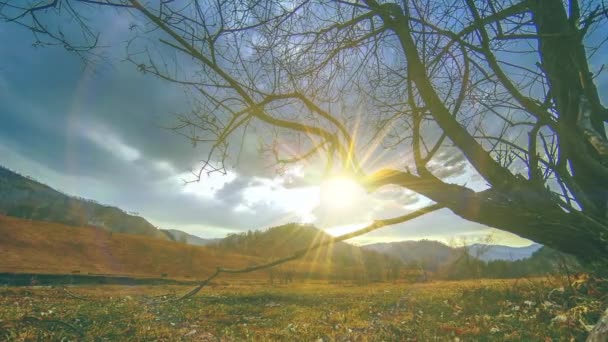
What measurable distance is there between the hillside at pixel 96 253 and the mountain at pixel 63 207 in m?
15.5

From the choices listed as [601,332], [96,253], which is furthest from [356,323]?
[96,253]

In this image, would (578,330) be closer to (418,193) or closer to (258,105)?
(418,193)

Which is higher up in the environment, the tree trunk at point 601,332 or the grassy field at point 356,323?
the tree trunk at point 601,332

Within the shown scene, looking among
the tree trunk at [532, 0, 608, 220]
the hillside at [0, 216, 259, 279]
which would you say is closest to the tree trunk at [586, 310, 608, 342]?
the tree trunk at [532, 0, 608, 220]

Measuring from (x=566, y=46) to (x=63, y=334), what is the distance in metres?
7.60

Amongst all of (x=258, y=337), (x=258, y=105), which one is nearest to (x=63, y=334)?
(x=258, y=337)

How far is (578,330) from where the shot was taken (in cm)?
308

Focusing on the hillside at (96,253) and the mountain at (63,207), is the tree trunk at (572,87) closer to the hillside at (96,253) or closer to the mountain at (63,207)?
the hillside at (96,253)

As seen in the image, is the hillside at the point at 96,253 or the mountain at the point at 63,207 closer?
the hillside at the point at 96,253

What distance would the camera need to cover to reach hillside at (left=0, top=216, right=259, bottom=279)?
39.0m

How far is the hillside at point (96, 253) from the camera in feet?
128

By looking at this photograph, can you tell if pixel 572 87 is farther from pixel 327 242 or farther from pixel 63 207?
pixel 63 207

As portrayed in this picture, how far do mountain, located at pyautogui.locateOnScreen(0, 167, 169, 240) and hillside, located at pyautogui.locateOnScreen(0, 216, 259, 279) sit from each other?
15509mm

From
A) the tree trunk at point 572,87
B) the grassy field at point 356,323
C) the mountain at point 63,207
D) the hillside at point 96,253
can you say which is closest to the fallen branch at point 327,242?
the grassy field at point 356,323
